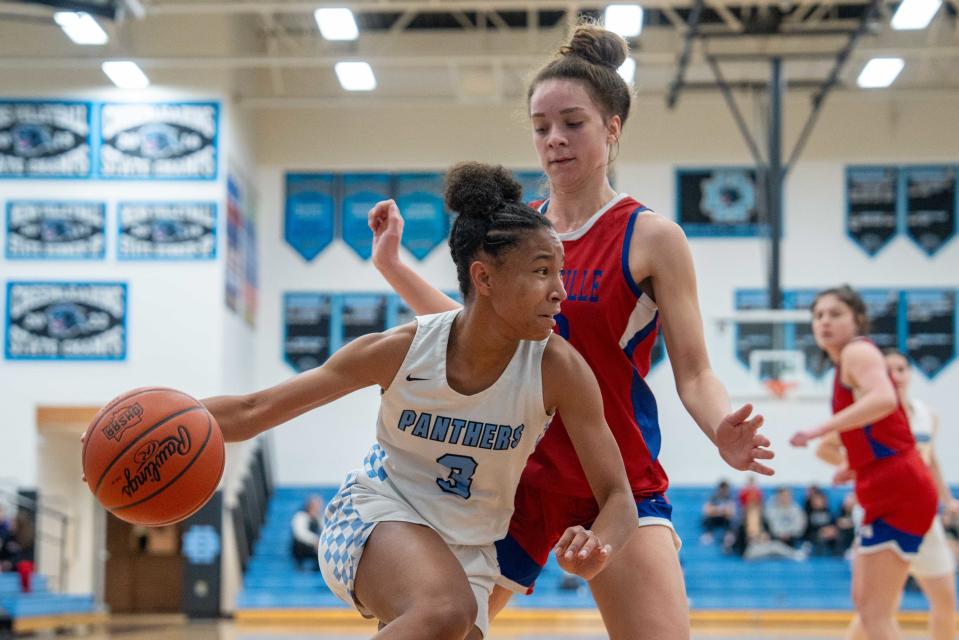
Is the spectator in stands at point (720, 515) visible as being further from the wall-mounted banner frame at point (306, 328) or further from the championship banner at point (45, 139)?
the championship banner at point (45, 139)

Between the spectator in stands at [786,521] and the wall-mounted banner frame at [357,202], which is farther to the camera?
the wall-mounted banner frame at [357,202]

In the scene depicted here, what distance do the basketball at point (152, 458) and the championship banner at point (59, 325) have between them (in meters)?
13.4

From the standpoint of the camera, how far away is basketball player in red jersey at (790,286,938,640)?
16.7ft

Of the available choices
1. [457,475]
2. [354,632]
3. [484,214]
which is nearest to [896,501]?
[457,475]

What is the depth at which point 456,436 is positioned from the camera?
2973 mm

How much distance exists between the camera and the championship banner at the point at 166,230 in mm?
16125

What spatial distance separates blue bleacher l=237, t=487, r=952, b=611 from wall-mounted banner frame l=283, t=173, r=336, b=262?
446cm

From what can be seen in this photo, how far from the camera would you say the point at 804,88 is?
18.4 meters

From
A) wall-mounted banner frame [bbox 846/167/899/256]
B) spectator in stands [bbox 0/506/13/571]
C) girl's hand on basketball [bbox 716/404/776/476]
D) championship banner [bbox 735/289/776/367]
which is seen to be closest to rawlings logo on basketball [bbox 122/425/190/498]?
girl's hand on basketball [bbox 716/404/776/476]

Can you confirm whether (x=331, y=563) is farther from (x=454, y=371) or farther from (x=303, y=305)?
(x=303, y=305)

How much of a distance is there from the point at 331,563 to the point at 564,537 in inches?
25.6

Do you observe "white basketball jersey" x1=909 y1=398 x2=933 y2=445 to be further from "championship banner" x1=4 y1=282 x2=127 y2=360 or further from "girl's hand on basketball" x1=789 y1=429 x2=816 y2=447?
"championship banner" x1=4 y1=282 x2=127 y2=360

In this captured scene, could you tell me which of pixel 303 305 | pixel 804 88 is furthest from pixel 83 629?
pixel 804 88

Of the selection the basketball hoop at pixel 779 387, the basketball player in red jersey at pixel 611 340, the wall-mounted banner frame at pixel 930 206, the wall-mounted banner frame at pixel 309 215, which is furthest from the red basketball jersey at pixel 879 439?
the wall-mounted banner frame at pixel 309 215
